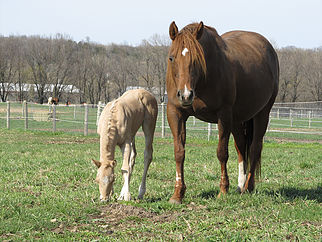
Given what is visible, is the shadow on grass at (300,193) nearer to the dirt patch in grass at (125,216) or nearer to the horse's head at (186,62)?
the dirt patch in grass at (125,216)

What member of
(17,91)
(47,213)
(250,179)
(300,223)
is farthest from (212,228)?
(17,91)

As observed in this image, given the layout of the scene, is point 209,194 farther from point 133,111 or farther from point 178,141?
point 133,111

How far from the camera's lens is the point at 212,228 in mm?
3797

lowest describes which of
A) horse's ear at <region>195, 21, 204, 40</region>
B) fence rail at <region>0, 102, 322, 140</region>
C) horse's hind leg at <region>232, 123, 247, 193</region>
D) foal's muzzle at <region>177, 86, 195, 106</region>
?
fence rail at <region>0, 102, 322, 140</region>

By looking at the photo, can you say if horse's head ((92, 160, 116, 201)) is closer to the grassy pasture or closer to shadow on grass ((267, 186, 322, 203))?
the grassy pasture

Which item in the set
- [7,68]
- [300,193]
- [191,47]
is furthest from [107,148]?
[7,68]

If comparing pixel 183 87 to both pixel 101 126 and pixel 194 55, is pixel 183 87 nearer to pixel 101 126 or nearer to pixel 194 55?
pixel 194 55

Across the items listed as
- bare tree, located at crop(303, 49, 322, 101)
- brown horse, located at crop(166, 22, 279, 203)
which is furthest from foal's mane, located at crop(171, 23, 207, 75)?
bare tree, located at crop(303, 49, 322, 101)

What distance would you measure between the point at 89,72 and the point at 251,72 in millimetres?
72537

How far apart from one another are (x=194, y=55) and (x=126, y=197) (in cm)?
210

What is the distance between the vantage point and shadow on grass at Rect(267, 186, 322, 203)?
5.32 metres

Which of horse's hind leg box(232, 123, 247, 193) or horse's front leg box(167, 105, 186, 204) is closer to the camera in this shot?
horse's front leg box(167, 105, 186, 204)

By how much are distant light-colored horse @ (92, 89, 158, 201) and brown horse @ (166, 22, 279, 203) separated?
695 millimetres

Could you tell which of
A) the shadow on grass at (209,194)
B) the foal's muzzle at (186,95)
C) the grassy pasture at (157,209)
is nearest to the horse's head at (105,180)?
the grassy pasture at (157,209)
